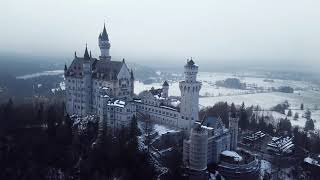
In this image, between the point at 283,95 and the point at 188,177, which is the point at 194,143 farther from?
the point at 283,95

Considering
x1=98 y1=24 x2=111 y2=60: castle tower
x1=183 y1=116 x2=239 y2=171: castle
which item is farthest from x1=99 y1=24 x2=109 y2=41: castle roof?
x1=183 y1=116 x2=239 y2=171: castle

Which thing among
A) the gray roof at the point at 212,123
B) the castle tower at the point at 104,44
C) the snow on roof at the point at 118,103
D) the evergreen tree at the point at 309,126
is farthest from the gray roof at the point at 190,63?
the evergreen tree at the point at 309,126

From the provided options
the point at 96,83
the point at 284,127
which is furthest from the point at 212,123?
the point at 284,127

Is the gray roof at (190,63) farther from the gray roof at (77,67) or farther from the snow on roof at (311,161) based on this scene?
the snow on roof at (311,161)

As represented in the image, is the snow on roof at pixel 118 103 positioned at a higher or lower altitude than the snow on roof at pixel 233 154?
higher

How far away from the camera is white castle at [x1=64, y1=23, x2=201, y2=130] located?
156 feet

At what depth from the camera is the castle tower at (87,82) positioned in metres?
52.7

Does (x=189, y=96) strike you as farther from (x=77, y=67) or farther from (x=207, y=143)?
(x=77, y=67)

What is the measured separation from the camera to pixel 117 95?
51281 mm

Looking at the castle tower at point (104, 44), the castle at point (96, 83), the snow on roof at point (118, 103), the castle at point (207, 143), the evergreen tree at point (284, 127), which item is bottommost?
the evergreen tree at point (284, 127)

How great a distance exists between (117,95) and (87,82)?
5.11 metres

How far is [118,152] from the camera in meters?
40.7

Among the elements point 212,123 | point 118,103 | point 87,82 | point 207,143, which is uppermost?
point 87,82

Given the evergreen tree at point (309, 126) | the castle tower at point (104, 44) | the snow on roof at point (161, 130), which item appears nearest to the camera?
the snow on roof at point (161, 130)
